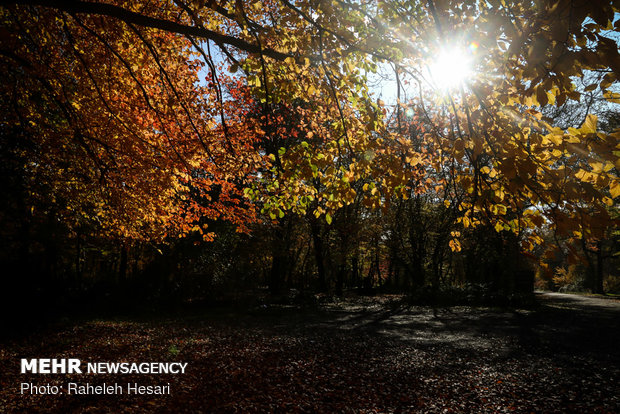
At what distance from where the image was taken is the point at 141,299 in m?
16.7

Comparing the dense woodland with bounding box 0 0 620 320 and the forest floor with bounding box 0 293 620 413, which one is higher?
the dense woodland with bounding box 0 0 620 320

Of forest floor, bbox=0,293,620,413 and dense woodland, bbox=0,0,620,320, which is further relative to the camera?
forest floor, bbox=0,293,620,413

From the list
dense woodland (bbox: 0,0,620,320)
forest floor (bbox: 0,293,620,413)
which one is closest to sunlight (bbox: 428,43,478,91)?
dense woodland (bbox: 0,0,620,320)

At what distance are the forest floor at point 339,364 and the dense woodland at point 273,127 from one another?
119 inches

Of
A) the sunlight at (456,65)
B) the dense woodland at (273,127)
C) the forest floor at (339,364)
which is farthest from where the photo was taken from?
the forest floor at (339,364)

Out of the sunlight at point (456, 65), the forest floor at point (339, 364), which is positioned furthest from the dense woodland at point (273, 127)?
the forest floor at point (339, 364)

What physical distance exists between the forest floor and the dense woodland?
3.04m

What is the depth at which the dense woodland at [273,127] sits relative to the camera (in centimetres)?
217

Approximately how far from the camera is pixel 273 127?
916 cm

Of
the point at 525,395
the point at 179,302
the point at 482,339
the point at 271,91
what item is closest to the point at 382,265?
the point at 179,302

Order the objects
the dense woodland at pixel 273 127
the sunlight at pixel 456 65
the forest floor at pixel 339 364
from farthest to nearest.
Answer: the forest floor at pixel 339 364, the sunlight at pixel 456 65, the dense woodland at pixel 273 127

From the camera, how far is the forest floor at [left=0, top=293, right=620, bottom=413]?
5.14 meters

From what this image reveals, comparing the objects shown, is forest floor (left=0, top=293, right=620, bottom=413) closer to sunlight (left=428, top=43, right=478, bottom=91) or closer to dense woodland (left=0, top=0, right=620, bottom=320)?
dense woodland (left=0, top=0, right=620, bottom=320)

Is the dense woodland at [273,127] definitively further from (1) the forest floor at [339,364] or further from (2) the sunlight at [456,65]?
(1) the forest floor at [339,364]
